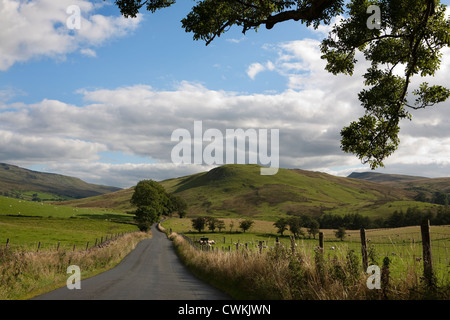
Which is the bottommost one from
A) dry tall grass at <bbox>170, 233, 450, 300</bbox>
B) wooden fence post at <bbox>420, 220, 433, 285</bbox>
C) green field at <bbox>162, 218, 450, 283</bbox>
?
green field at <bbox>162, 218, 450, 283</bbox>

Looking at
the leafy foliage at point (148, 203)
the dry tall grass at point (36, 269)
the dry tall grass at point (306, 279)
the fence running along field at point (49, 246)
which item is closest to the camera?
the dry tall grass at point (306, 279)

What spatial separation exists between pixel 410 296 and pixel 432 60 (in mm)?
8326

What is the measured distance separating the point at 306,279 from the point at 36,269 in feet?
52.8

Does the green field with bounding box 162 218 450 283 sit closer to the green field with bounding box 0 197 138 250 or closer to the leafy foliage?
the leafy foliage

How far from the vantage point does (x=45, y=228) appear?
82.5 meters

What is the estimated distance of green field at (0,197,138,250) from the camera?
2381 inches

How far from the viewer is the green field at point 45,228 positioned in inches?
2381

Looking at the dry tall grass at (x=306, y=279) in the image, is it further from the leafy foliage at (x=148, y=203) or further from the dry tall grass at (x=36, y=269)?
the leafy foliage at (x=148, y=203)

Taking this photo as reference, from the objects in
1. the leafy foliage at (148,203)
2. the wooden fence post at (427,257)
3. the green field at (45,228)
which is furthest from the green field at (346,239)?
the green field at (45,228)

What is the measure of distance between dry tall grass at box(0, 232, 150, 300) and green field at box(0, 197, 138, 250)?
14438 millimetres

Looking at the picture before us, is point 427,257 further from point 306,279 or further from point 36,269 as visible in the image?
point 36,269

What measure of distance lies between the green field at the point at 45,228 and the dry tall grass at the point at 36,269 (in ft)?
47.4

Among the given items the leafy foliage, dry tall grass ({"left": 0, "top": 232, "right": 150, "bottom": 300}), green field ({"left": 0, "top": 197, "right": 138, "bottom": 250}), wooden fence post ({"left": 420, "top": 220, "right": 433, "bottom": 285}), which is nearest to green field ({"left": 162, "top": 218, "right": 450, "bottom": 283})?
wooden fence post ({"left": 420, "top": 220, "right": 433, "bottom": 285})
